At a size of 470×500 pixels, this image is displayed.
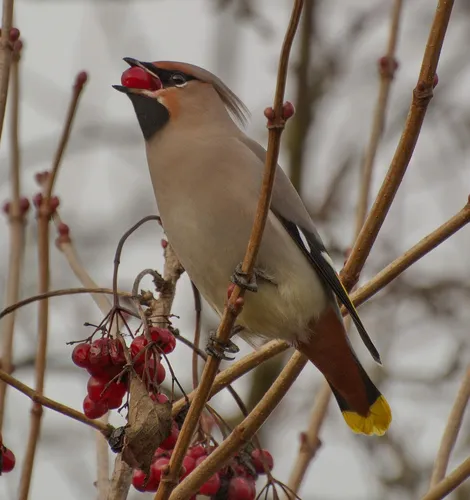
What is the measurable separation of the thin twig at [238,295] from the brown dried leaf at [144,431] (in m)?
0.06

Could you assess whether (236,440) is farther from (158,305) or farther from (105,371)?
(158,305)

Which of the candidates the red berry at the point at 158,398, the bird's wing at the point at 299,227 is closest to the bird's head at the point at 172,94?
the bird's wing at the point at 299,227

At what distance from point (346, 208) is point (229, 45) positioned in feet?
3.93

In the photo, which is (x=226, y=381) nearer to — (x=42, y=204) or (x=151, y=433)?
(x=151, y=433)

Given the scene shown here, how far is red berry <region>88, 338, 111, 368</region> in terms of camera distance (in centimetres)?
240

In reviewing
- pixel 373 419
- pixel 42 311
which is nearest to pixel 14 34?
pixel 42 311

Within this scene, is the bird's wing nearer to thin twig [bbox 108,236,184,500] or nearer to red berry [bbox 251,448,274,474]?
thin twig [bbox 108,236,184,500]

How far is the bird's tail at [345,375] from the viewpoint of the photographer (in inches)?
126

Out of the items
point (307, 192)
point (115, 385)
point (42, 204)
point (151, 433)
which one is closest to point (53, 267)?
point (307, 192)

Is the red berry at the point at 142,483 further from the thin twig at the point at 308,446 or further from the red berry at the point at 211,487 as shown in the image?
the thin twig at the point at 308,446

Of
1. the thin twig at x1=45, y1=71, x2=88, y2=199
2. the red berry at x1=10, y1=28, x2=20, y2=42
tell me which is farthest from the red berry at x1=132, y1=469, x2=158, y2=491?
the red berry at x1=10, y1=28, x2=20, y2=42

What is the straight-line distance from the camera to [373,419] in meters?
3.38

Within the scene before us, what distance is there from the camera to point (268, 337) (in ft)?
10.7

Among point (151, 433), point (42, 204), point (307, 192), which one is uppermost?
point (307, 192)
